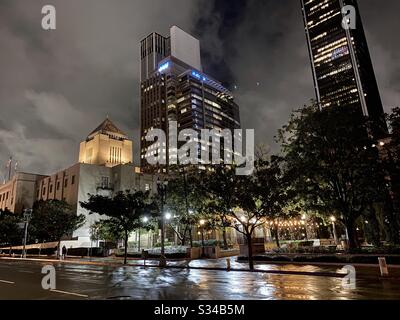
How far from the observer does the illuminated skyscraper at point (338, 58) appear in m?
148

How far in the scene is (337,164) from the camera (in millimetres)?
27844

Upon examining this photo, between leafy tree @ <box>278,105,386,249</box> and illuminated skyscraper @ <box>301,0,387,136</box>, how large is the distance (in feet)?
422

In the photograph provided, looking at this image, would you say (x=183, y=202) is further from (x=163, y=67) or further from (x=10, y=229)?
(x=163, y=67)

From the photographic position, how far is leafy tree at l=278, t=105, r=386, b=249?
27047mm

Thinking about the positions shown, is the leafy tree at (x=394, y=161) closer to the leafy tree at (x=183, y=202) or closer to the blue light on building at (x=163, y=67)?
the leafy tree at (x=183, y=202)

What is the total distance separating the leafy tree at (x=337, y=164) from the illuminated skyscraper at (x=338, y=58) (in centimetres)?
12861

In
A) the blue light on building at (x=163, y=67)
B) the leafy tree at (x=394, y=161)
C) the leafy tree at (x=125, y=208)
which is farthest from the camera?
the blue light on building at (x=163, y=67)

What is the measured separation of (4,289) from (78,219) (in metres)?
46.6

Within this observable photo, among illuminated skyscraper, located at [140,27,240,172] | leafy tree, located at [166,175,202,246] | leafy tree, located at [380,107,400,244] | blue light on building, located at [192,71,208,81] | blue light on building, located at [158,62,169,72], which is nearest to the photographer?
leafy tree, located at [380,107,400,244]

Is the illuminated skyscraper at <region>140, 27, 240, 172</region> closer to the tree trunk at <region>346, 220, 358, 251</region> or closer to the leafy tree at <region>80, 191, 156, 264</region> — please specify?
the leafy tree at <region>80, 191, 156, 264</region>

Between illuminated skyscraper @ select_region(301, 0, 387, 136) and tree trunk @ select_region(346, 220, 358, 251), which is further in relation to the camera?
illuminated skyscraper @ select_region(301, 0, 387, 136)

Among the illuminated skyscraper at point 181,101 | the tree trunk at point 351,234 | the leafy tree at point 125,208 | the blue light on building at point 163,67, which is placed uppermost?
the blue light on building at point 163,67

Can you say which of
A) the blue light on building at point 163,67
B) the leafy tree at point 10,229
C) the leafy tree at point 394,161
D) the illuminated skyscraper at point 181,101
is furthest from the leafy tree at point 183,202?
the blue light on building at point 163,67

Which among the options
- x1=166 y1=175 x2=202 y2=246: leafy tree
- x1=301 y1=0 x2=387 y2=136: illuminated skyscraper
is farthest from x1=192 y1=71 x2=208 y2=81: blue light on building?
x1=166 y1=175 x2=202 y2=246: leafy tree
